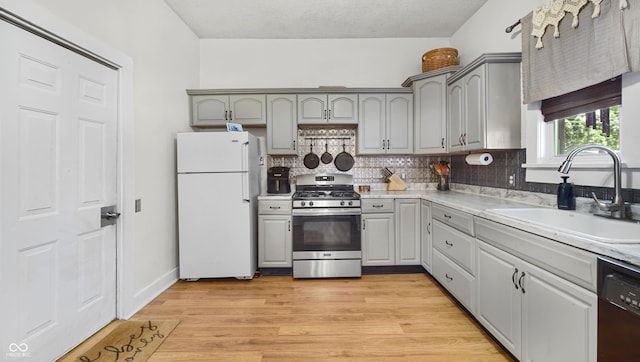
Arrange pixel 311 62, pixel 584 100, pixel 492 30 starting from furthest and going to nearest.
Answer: pixel 311 62
pixel 492 30
pixel 584 100

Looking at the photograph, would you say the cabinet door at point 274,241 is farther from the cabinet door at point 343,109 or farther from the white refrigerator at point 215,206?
the cabinet door at point 343,109

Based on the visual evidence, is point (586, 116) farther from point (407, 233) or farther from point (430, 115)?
point (407, 233)

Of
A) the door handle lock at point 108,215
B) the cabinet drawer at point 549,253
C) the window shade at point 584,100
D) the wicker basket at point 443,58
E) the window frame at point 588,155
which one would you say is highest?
the wicker basket at point 443,58

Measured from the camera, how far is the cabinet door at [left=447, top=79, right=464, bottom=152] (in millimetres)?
2791

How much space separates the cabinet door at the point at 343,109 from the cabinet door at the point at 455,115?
1068 millimetres

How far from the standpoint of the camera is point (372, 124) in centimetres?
342

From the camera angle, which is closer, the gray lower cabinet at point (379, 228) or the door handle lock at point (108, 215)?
the door handle lock at point (108, 215)

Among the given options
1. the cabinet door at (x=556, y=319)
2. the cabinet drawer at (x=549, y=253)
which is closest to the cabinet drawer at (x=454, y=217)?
the cabinet drawer at (x=549, y=253)

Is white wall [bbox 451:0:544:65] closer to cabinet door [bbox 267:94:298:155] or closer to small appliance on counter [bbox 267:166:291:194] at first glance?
cabinet door [bbox 267:94:298:155]

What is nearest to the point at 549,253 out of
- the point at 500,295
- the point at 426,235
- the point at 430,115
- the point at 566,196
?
the point at 500,295

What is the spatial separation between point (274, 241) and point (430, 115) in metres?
2.34

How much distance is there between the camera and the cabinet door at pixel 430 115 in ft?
10.2

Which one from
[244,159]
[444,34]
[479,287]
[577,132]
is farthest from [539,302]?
[444,34]

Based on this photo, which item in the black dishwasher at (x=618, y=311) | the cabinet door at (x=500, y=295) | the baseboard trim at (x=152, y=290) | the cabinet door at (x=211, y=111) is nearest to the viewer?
the black dishwasher at (x=618, y=311)
